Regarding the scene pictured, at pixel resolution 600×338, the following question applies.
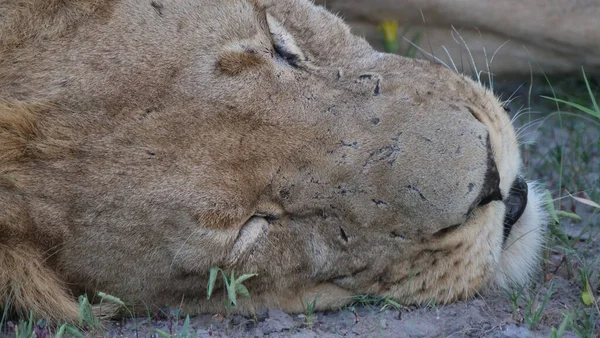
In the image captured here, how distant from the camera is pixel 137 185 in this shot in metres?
2.72

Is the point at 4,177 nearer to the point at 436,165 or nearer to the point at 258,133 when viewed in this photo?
the point at 258,133

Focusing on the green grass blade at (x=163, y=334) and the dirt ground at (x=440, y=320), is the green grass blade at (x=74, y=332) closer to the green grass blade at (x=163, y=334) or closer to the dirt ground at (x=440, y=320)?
the dirt ground at (x=440, y=320)

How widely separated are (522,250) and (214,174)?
1.00 meters

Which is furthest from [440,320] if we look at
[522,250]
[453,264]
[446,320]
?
[522,250]

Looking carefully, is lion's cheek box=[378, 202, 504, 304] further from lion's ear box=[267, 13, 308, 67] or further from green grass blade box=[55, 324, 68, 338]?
green grass blade box=[55, 324, 68, 338]

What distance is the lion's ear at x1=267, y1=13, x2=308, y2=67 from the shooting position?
10.0 ft

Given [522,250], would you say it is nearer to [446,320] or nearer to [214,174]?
[446,320]

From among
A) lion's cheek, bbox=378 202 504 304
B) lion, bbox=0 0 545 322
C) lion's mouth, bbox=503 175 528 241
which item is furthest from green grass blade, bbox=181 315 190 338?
lion's mouth, bbox=503 175 528 241

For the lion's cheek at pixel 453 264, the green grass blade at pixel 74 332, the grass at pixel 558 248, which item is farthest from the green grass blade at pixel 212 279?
the lion's cheek at pixel 453 264

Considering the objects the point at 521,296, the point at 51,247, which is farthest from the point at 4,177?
the point at 521,296

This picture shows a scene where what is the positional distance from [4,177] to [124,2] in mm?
644

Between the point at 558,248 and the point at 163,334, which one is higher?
the point at 163,334

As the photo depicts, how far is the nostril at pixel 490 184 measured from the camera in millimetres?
2725

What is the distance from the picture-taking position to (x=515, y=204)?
2.99 m
